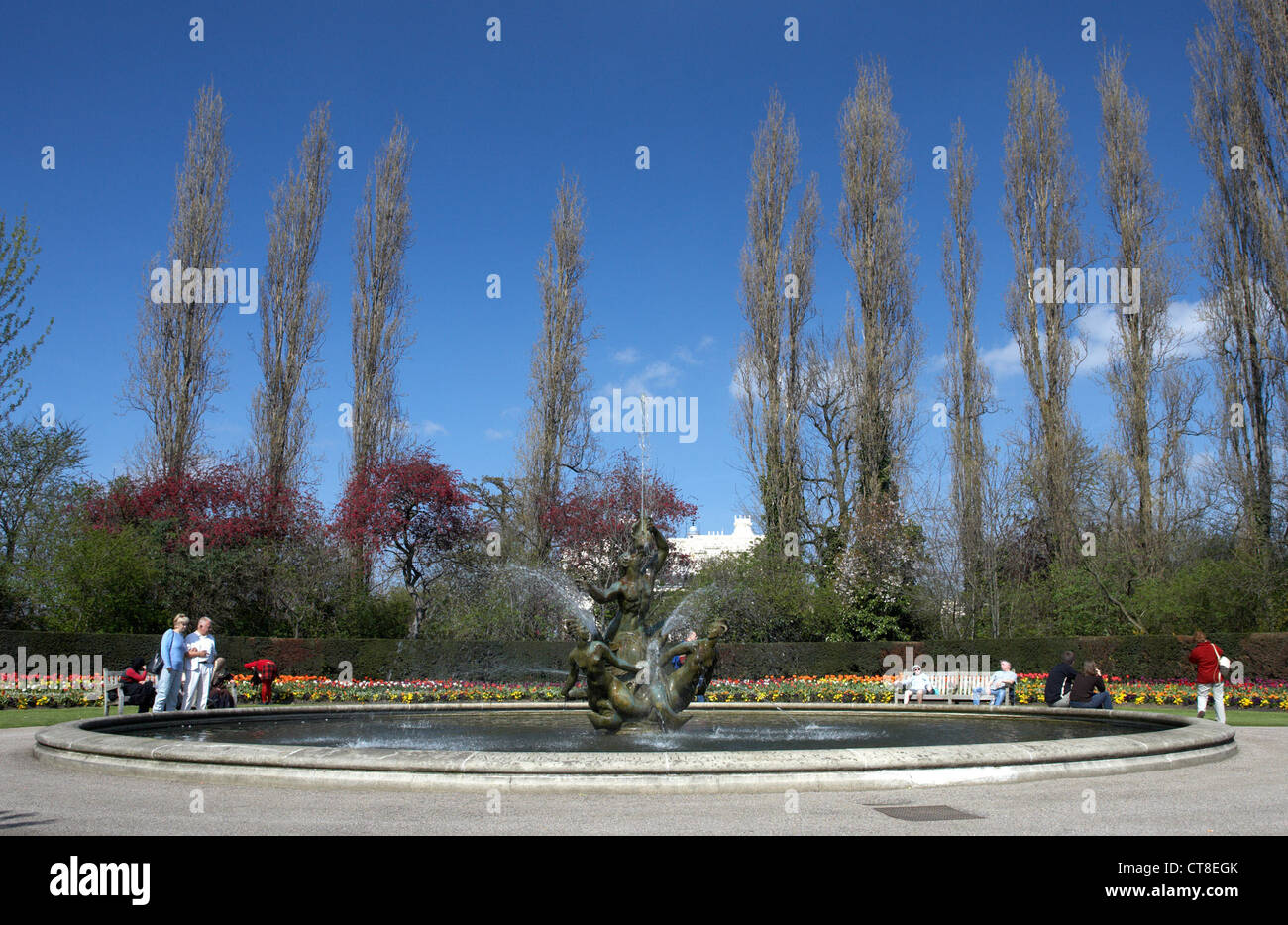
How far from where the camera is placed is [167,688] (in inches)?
531

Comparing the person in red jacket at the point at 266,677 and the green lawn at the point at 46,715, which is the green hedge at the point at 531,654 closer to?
the green lawn at the point at 46,715

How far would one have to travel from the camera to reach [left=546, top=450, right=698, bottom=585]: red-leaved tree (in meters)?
32.1

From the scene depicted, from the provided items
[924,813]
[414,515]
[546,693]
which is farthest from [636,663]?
[414,515]

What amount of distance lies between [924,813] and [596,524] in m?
26.0

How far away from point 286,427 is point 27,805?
30.3m

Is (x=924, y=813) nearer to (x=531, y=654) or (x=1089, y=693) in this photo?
(x=1089, y=693)

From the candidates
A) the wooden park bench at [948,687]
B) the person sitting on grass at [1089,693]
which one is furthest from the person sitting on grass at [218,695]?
the person sitting on grass at [1089,693]

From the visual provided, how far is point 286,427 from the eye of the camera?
35656 millimetres

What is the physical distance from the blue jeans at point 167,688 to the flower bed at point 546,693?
553 centimetres

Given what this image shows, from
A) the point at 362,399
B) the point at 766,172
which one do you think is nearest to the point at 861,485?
the point at 766,172

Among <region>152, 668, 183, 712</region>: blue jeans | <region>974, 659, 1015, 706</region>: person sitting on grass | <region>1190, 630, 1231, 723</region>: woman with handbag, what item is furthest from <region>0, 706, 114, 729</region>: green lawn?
<region>1190, 630, 1231, 723</region>: woman with handbag

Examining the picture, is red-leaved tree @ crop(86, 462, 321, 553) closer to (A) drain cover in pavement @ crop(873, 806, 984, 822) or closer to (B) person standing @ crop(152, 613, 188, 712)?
(B) person standing @ crop(152, 613, 188, 712)

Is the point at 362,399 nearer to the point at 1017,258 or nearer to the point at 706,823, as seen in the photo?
the point at 1017,258

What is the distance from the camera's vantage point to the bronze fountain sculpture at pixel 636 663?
11.2 metres
